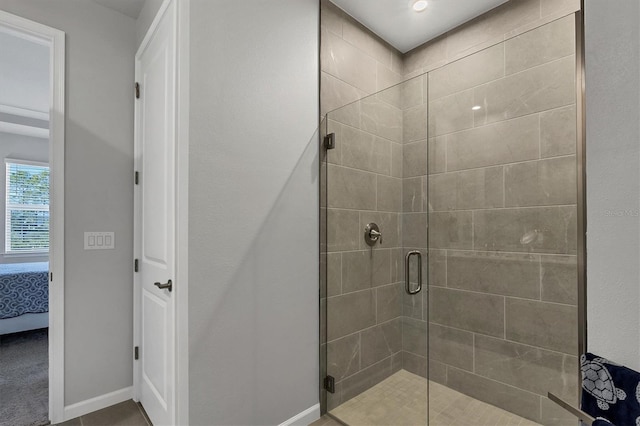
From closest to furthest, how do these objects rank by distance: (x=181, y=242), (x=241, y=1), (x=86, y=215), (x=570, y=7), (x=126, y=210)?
1. (x=181, y=242)
2. (x=241, y=1)
3. (x=570, y=7)
4. (x=86, y=215)
5. (x=126, y=210)

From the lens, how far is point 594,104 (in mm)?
778

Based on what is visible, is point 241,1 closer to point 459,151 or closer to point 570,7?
point 459,151

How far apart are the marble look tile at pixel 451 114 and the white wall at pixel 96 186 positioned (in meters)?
2.03

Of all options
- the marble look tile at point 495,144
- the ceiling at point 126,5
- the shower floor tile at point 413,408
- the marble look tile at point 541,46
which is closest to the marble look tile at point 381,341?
the shower floor tile at point 413,408

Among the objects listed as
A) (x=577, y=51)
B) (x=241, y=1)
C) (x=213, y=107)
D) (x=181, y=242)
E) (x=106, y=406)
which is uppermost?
(x=241, y=1)

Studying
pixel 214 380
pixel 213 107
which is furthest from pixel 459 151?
pixel 214 380

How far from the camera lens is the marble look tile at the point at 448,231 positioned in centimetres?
182

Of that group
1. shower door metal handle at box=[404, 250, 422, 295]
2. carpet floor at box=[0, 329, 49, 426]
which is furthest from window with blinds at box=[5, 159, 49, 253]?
shower door metal handle at box=[404, 250, 422, 295]

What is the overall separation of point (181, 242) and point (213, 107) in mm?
668

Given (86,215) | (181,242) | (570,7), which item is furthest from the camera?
(86,215)

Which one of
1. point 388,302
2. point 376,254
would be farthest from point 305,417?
point 376,254

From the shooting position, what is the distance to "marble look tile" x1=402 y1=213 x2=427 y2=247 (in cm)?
183

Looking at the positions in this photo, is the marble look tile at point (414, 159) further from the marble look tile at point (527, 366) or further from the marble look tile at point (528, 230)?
the marble look tile at point (527, 366)

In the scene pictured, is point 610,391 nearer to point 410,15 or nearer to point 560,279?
point 560,279
